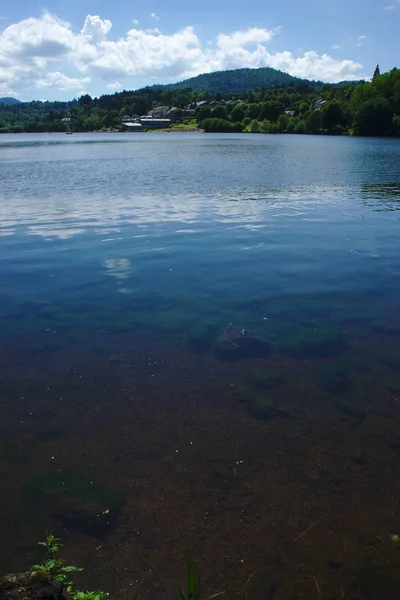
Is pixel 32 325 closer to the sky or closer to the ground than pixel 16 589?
closer to the ground

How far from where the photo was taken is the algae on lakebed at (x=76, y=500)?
319 inches

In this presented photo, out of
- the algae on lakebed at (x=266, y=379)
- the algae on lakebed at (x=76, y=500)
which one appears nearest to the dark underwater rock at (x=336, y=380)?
the algae on lakebed at (x=266, y=379)

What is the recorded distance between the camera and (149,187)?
50.6 metres

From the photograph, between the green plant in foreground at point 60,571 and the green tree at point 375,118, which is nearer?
the green plant in foreground at point 60,571

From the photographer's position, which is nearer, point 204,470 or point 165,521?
point 165,521

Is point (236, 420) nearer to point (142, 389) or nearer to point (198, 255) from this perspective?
point (142, 389)

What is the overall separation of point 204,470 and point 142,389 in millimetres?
3372

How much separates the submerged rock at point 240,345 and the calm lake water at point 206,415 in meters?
0.08

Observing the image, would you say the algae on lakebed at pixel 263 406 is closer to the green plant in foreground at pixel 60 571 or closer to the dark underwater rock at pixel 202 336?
the dark underwater rock at pixel 202 336

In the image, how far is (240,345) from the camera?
1438 centimetres

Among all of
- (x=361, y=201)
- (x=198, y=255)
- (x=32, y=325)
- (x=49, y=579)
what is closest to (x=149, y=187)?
(x=361, y=201)

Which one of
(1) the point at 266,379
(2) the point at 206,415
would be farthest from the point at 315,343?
(2) the point at 206,415

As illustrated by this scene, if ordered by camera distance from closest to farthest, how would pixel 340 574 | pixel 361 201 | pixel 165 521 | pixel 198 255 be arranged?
pixel 340 574 → pixel 165 521 → pixel 198 255 → pixel 361 201

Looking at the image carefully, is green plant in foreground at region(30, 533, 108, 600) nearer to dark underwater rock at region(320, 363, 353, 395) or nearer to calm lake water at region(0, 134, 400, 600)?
calm lake water at region(0, 134, 400, 600)
